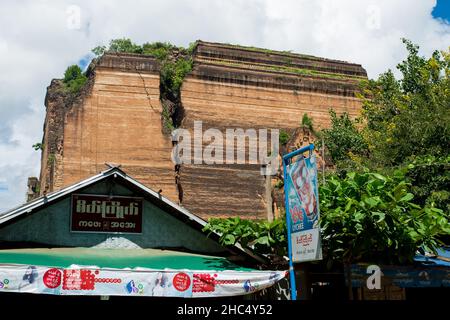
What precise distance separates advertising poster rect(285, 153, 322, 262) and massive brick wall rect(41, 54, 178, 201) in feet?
81.8

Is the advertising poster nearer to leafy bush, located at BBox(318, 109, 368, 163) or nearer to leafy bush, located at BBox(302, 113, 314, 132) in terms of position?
leafy bush, located at BBox(318, 109, 368, 163)

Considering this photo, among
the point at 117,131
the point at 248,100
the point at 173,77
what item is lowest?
the point at 117,131

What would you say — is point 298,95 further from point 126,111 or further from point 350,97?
point 126,111

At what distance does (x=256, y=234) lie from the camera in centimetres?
1245

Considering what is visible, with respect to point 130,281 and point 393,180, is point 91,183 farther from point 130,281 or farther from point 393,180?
point 393,180

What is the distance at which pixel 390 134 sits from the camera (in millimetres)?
21078

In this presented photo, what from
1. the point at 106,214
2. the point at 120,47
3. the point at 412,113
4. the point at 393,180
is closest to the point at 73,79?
the point at 120,47

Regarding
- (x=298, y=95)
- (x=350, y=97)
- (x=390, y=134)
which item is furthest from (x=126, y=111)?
(x=390, y=134)

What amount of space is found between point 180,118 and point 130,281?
27551 mm

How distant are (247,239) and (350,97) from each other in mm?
31107

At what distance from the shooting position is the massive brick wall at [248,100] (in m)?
36.2

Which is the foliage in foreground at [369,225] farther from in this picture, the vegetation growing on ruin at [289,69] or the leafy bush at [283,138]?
the vegetation growing on ruin at [289,69]

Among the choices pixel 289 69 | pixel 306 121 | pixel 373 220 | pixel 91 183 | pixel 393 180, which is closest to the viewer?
pixel 373 220

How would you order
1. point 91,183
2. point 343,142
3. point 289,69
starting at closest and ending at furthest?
point 91,183 < point 343,142 < point 289,69
